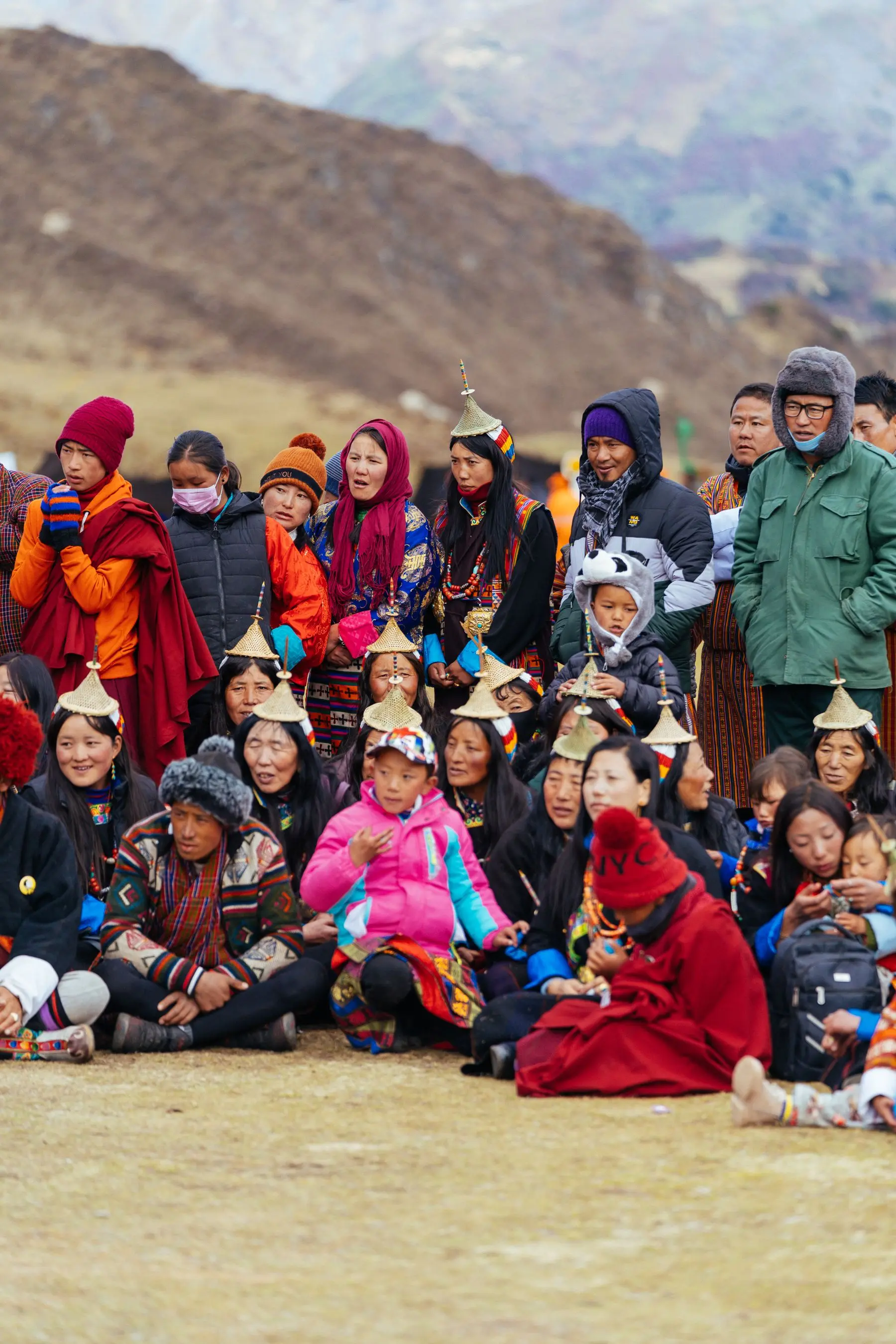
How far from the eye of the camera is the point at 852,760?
5891mm

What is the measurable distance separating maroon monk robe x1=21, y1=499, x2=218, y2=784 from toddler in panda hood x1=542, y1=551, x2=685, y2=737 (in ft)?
4.46

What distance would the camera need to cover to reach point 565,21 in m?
114

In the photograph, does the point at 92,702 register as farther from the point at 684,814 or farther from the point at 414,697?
the point at 684,814

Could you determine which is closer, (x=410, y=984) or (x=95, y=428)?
(x=410, y=984)

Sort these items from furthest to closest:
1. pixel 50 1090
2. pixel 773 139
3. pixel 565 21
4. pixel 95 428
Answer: pixel 565 21, pixel 773 139, pixel 95 428, pixel 50 1090

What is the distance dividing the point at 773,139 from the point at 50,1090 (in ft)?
347

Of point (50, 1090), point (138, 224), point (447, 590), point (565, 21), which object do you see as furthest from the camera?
point (565, 21)

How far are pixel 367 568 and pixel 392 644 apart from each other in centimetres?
45

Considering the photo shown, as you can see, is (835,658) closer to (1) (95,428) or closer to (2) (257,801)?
(2) (257,801)

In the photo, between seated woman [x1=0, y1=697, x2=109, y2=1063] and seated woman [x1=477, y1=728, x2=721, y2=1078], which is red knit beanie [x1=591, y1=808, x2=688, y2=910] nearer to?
seated woman [x1=477, y1=728, x2=721, y2=1078]

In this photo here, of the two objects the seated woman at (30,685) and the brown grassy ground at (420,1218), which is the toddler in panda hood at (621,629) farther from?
the brown grassy ground at (420,1218)

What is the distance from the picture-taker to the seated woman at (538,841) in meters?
5.52

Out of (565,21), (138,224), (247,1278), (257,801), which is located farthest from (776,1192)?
(565,21)

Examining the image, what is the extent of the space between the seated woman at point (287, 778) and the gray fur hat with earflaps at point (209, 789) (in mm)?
594
